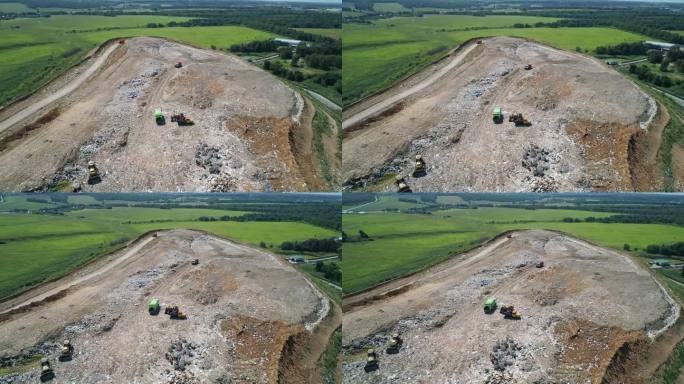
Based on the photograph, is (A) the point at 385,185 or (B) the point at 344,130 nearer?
(A) the point at 385,185

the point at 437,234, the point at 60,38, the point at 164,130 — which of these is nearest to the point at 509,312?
the point at 437,234

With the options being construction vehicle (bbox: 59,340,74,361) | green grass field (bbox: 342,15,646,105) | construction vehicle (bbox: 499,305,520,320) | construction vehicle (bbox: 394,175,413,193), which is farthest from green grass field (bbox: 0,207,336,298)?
construction vehicle (bbox: 499,305,520,320)

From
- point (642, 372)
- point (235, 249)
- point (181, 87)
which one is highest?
point (181, 87)

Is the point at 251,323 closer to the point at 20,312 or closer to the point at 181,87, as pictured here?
the point at 20,312

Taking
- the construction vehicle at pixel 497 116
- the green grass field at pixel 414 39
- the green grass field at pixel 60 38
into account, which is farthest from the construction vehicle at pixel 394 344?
the green grass field at pixel 60 38

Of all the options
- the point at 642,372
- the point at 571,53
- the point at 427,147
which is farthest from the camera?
the point at 571,53

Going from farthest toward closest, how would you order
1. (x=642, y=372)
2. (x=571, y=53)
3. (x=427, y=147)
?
(x=571, y=53) < (x=427, y=147) < (x=642, y=372)

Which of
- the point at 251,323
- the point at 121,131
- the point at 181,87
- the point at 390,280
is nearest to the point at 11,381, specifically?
the point at 251,323

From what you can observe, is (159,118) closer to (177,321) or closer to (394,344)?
(177,321)
